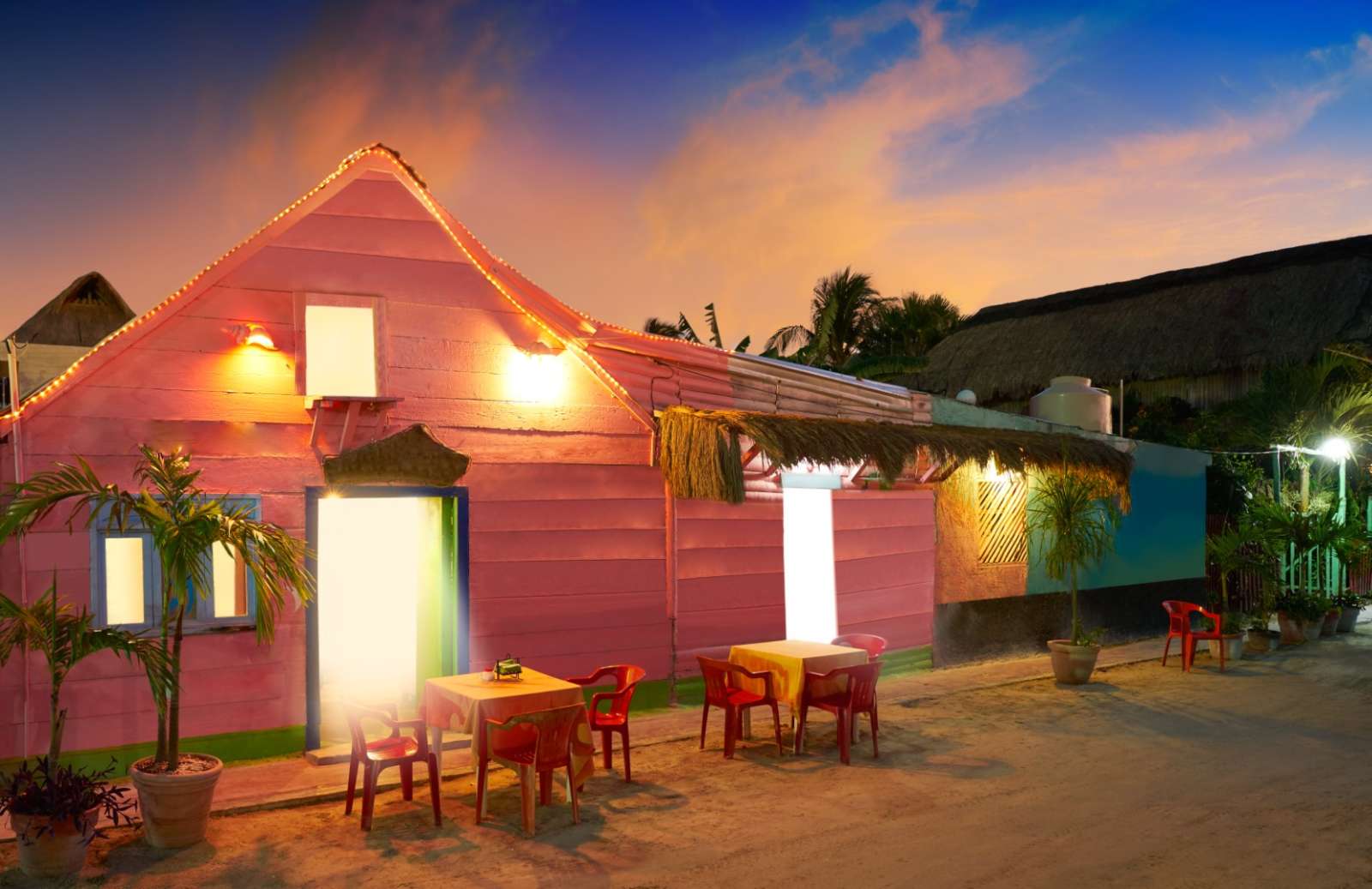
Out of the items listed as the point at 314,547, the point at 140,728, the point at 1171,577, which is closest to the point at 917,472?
the point at 1171,577

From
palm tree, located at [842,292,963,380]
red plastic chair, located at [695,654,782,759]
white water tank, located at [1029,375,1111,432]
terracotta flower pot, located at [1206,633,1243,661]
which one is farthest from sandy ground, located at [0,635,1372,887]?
palm tree, located at [842,292,963,380]

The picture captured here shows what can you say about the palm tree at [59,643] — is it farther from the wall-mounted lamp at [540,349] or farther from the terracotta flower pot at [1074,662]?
the terracotta flower pot at [1074,662]

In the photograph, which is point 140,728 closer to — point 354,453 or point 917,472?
point 354,453

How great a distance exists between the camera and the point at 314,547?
7543 millimetres

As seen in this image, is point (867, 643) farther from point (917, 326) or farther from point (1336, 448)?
point (917, 326)

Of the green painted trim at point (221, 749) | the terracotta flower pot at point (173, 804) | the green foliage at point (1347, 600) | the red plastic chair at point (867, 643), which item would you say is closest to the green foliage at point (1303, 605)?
the green foliage at point (1347, 600)

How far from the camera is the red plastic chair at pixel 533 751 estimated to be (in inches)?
234

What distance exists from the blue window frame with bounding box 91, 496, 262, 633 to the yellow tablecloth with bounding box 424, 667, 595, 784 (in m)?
1.73

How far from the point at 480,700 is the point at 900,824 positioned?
274 centimetres

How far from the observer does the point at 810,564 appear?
10.9 metres

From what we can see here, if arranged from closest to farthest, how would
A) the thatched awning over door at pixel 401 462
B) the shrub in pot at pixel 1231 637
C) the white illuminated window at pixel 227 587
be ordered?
the white illuminated window at pixel 227 587
the thatched awning over door at pixel 401 462
the shrub in pot at pixel 1231 637

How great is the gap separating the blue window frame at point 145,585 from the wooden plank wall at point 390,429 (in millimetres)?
98

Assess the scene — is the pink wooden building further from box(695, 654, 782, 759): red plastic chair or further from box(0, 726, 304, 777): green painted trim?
box(695, 654, 782, 759): red plastic chair

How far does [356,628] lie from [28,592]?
10.6 ft
